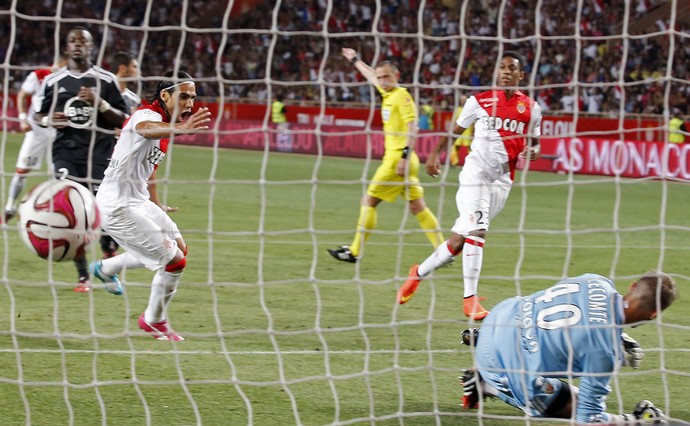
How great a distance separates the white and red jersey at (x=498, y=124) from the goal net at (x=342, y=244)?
0.89 ft

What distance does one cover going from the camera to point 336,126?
2653 centimetres

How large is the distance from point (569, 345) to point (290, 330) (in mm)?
2838

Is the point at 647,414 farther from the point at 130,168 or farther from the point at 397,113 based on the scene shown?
the point at 397,113

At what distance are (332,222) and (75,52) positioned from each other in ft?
20.3

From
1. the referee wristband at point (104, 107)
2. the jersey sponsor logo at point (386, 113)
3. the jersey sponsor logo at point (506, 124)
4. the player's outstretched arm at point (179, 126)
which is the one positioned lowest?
the player's outstretched arm at point (179, 126)

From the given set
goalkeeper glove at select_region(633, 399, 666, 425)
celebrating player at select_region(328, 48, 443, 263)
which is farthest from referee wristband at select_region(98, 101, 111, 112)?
goalkeeper glove at select_region(633, 399, 666, 425)

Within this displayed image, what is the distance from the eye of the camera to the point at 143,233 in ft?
22.8

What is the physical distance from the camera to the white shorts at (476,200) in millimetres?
7977

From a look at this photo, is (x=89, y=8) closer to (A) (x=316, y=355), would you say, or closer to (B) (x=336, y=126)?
(B) (x=336, y=126)

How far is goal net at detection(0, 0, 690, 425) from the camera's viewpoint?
17.6 ft

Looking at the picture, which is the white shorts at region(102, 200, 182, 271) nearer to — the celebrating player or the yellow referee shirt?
the celebrating player

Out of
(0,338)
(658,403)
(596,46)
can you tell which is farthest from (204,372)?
(596,46)

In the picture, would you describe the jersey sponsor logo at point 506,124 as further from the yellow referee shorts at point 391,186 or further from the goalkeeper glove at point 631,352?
the goalkeeper glove at point 631,352

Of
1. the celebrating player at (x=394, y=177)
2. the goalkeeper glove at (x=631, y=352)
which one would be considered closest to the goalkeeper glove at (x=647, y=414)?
the goalkeeper glove at (x=631, y=352)
